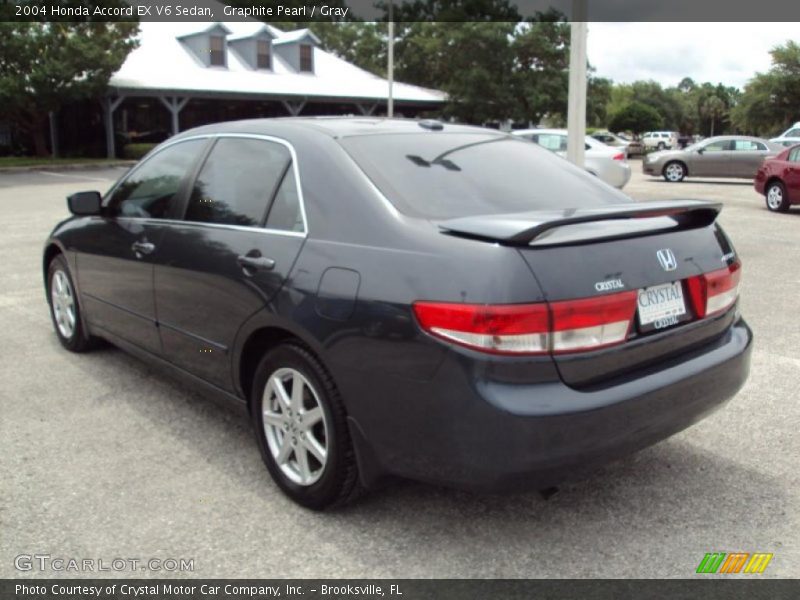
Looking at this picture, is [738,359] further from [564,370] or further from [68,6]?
[68,6]

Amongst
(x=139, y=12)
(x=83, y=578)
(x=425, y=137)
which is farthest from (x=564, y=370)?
(x=139, y=12)

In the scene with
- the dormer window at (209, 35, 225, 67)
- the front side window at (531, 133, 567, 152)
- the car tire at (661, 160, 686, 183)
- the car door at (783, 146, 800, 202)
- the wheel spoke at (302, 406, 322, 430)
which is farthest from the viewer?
the dormer window at (209, 35, 225, 67)

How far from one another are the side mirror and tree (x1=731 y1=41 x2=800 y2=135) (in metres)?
55.3

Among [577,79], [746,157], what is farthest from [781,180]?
[746,157]

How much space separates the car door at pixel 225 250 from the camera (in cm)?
340

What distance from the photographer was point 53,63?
2722 centimetres

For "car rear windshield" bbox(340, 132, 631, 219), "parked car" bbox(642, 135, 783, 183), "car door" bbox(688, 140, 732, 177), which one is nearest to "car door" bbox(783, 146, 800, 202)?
"parked car" bbox(642, 135, 783, 183)

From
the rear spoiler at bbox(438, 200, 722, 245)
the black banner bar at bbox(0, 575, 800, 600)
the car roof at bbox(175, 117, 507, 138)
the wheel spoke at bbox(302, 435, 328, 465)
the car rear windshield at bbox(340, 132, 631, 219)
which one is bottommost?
the black banner bar at bbox(0, 575, 800, 600)

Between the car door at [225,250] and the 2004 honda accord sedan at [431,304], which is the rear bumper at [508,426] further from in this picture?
the car door at [225,250]

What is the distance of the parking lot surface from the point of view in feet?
9.64

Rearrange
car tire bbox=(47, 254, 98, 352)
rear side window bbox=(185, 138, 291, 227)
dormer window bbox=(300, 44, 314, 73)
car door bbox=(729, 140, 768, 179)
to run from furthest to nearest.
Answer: dormer window bbox=(300, 44, 314, 73), car door bbox=(729, 140, 768, 179), car tire bbox=(47, 254, 98, 352), rear side window bbox=(185, 138, 291, 227)

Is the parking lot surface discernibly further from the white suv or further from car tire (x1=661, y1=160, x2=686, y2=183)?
the white suv

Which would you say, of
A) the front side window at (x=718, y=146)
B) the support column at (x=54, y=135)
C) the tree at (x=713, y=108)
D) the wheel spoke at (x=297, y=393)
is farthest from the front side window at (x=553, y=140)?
the tree at (x=713, y=108)

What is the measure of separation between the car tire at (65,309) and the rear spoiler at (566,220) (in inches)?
131
